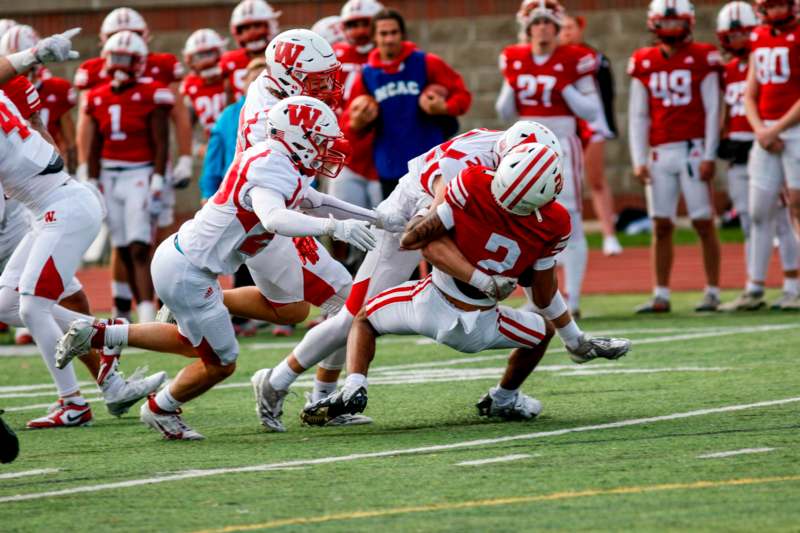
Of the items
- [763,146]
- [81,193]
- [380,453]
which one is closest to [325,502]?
[380,453]

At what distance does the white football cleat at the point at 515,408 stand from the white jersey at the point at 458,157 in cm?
97

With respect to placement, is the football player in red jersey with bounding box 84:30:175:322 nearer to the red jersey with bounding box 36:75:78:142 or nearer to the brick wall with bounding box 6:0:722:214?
the red jersey with bounding box 36:75:78:142

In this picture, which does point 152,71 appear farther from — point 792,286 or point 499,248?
point 499,248

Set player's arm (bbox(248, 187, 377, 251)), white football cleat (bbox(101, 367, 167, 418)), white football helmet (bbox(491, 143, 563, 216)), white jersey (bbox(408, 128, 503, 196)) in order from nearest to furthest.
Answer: player's arm (bbox(248, 187, 377, 251)) < white football helmet (bbox(491, 143, 563, 216)) < white jersey (bbox(408, 128, 503, 196)) < white football cleat (bbox(101, 367, 167, 418))

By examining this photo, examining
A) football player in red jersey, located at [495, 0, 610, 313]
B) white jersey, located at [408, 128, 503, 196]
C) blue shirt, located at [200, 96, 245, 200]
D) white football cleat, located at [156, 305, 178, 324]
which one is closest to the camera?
white jersey, located at [408, 128, 503, 196]

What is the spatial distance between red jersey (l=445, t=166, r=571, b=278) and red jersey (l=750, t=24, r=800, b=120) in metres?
5.14

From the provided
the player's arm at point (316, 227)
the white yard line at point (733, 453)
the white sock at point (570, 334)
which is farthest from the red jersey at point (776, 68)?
the white yard line at point (733, 453)

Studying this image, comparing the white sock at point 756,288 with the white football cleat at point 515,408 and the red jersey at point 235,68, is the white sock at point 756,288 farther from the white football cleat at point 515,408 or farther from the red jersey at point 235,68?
the white football cleat at point 515,408

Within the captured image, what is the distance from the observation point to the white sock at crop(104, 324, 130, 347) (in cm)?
693

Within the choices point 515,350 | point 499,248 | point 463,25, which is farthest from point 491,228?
point 463,25

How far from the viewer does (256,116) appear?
725cm

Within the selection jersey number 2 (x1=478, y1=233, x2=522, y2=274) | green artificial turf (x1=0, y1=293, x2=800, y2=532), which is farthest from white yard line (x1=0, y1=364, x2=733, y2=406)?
jersey number 2 (x1=478, y1=233, x2=522, y2=274)

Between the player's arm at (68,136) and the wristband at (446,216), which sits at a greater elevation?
the wristband at (446,216)

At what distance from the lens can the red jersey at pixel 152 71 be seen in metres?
12.6
